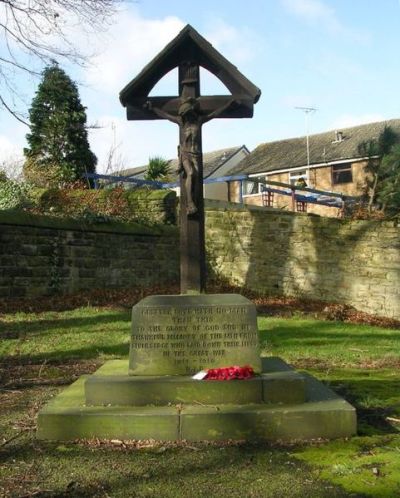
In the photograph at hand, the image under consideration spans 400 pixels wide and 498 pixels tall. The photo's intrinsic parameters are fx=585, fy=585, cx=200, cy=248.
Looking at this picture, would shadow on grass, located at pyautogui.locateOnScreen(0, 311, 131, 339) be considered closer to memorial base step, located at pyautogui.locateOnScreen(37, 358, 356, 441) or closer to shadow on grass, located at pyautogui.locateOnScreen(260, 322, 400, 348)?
shadow on grass, located at pyautogui.locateOnScreen(260, 322, 400, 348)

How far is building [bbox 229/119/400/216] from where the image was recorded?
3196 centimetres

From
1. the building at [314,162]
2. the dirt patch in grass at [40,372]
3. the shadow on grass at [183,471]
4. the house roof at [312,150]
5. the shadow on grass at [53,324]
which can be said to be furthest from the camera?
the house roof at [312,150]

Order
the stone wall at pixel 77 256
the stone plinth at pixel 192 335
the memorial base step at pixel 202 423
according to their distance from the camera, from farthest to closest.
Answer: the stone wall at pixel 77 256, the stone plinth at pixel 192 335, the memorial base step at pixel 202 423

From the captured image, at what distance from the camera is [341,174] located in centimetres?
3262

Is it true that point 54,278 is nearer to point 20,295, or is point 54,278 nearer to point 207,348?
point 20,295

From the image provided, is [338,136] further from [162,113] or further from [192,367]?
[192,367]

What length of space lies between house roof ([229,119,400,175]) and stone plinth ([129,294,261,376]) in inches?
1111

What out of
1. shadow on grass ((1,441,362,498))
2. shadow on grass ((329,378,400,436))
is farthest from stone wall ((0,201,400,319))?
shadow on grass ((1,441,362,498))

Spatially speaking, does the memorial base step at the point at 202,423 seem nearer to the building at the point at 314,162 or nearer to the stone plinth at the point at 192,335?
Result: the stone plinth at the point at 192,335

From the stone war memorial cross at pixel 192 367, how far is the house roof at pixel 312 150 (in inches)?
1078

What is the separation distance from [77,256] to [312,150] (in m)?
24.7

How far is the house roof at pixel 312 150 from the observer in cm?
3368

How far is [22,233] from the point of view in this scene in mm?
13125

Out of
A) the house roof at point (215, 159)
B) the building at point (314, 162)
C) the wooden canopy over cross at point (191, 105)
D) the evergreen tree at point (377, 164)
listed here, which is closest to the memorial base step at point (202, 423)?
the wooden canopy over cross at point (191, 105)
